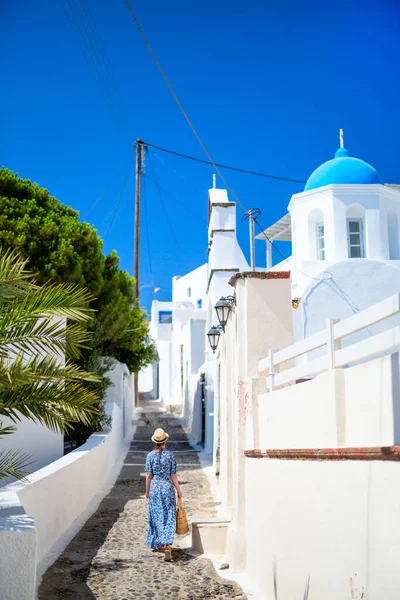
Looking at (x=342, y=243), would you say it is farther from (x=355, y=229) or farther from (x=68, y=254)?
(x=68, y=254)

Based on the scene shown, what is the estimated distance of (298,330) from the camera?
51.8 feet

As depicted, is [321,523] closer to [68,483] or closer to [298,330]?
[68,483]

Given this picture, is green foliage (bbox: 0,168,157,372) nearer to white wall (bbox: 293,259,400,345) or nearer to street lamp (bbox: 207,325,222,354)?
street lamp (bbox: 207,325,222,354)

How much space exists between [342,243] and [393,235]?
1641 mm

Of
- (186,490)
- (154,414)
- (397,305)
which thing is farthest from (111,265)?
(397,305)

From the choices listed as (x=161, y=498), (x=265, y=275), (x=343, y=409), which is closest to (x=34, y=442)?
(x=161, y=498)

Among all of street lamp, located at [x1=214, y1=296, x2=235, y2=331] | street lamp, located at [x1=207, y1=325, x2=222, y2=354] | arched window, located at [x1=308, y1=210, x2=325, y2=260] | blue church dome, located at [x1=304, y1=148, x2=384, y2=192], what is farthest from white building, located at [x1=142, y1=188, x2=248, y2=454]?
street lamp, located at [x1=214, y1=296, x2=235, y2=331]

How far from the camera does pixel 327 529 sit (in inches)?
191

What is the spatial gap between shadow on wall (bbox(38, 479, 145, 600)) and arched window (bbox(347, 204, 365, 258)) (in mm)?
9565

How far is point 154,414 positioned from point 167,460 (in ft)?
76.6

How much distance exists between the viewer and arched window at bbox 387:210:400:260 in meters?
17.4

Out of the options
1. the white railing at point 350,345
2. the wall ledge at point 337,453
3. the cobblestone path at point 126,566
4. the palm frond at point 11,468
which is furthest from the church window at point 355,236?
the wall ledge at point 337,453

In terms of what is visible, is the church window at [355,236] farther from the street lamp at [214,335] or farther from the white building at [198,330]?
the street lamp at [214,335]

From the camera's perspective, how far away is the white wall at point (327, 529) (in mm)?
3920
